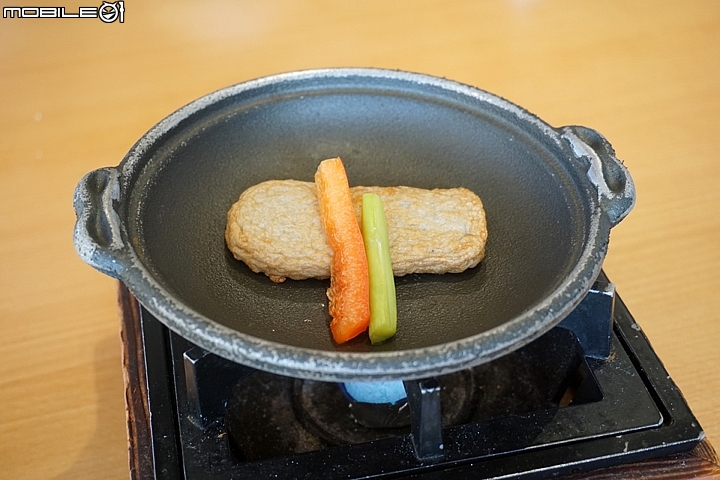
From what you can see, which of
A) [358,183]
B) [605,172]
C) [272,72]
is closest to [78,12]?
[272,72]

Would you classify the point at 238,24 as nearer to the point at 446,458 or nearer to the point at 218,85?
the point at 218,85

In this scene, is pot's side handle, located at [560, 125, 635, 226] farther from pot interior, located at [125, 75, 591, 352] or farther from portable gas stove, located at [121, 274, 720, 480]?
portable gas stove, located at [121, 274, 720, 480]

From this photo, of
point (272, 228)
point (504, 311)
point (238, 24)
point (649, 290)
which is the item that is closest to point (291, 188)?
point (272, 228)

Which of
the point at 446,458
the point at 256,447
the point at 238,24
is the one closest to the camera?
the point at 446,458

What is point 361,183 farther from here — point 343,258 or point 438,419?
point 438,419

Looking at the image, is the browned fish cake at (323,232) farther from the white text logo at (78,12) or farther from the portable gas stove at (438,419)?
the white text logo at (78,12)
